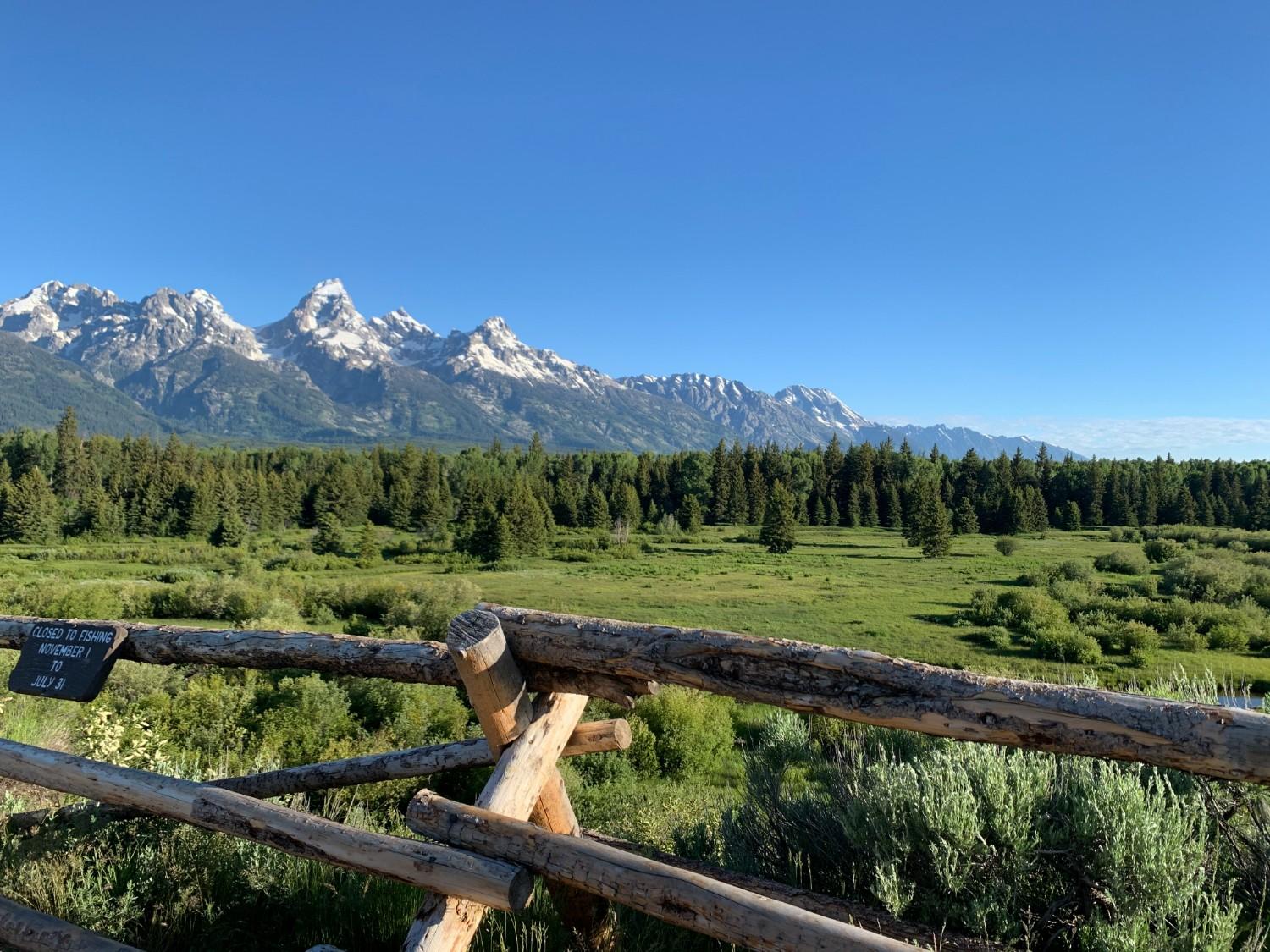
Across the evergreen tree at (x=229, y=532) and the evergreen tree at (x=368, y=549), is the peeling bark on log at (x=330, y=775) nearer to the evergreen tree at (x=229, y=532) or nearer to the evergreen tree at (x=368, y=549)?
the evergreen tree at (x=368, y=549)

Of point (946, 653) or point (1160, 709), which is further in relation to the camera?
point (946, 653)

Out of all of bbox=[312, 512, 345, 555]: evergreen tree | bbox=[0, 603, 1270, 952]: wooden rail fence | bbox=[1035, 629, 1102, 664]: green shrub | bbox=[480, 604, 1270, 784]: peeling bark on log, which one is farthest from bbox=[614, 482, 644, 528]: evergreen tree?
bbox=[480, 604, 1270, 784]: peeling bark on log

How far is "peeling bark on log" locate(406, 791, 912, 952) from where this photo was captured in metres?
2.33

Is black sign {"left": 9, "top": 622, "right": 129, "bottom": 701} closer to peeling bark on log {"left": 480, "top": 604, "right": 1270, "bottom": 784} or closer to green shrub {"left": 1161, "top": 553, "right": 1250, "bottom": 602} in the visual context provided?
peeling bark on log {"left": 480, "top": 604, "right": 1270, "bottom": 784}

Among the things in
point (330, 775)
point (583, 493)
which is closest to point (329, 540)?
point (583, 493)

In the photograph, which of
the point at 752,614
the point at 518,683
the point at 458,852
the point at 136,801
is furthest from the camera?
the point at 752,614

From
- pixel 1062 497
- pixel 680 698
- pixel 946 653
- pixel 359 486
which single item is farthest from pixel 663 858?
pixel 1062 497

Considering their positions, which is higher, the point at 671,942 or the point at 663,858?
the point at 663,858

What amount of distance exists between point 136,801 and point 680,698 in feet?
52.6

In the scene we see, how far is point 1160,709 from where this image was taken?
2.16 metres

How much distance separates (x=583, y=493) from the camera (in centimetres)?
10494

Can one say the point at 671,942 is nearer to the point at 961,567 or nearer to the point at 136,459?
the point at 961,567

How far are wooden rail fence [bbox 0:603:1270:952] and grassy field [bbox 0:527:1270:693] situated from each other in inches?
821

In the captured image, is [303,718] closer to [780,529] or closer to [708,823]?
[708,823]
